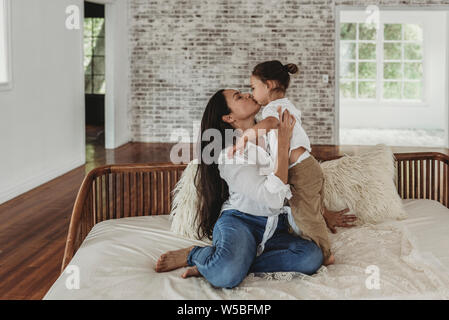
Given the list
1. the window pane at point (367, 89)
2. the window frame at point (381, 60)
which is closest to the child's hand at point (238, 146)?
the window frame at point (381, 60)

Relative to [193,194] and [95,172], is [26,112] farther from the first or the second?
[193,194]

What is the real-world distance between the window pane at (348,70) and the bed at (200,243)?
8.87 meters

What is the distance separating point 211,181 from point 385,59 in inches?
397

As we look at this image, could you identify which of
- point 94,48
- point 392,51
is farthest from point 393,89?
point 94,48

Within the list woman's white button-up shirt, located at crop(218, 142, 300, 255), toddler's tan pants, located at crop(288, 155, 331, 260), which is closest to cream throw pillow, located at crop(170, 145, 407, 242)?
woman's white button-up shirt, located at crop(218, 142, 300, 255)

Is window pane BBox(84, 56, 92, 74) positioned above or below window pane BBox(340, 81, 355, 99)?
above

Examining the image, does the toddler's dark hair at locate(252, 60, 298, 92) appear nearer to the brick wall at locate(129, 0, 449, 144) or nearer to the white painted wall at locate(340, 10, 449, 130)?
the brick wall at locate(129, 0, 449, 144)

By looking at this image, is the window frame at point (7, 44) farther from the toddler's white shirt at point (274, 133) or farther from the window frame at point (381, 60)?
the window frame at point (381, 60)

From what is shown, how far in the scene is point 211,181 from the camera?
8.38 feet

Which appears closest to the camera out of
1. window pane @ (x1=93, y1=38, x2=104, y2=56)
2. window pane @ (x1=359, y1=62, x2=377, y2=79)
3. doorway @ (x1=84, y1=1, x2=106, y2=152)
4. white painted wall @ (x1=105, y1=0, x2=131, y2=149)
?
white painted wall @ (x1=105, y1=0, x2=131, y2=149)

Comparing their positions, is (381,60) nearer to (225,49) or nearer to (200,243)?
(225,49)

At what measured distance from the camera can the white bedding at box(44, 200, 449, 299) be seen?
196cm

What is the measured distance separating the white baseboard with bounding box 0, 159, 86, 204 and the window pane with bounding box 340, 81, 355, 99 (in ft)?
22.9

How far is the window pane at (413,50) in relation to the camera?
1166 centimetres
